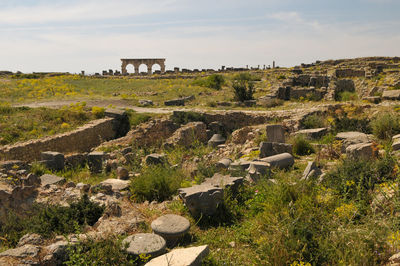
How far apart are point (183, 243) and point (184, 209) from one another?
95 cm

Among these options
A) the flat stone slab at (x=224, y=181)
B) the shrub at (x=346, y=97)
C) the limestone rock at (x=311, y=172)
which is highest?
the shrub at (x=346, y=97)

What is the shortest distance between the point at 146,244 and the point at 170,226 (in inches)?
21.1

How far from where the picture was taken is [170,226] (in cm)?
454

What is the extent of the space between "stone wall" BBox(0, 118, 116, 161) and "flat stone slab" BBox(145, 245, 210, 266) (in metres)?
7.40

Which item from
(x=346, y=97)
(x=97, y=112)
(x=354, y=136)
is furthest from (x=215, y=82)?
(x=354, y=136)

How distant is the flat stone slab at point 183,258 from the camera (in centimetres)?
357

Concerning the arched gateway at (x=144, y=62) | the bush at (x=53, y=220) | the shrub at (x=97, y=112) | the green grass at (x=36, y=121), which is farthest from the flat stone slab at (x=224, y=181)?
the arched gateway at (x=144, y=62)

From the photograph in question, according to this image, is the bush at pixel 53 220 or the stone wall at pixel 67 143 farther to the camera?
the stone wall at pixel 67 143

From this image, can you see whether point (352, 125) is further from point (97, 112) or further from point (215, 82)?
point (215, 82)

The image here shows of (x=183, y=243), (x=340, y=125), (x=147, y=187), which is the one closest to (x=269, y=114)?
(x=340, y=125)

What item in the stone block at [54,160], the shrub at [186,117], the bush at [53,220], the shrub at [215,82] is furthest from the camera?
the shrub at [215,82]

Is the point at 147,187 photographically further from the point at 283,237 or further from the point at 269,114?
the point at 269,114

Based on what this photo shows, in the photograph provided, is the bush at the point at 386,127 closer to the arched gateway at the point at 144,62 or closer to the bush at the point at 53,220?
the bush at the point at 53,220

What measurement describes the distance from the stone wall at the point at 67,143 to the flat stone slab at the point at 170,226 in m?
6.50
